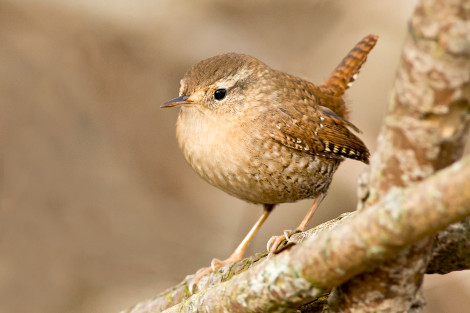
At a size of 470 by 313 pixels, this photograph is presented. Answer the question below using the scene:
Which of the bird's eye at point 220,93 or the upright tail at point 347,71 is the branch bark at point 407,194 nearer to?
the bird's eye at point 220,93

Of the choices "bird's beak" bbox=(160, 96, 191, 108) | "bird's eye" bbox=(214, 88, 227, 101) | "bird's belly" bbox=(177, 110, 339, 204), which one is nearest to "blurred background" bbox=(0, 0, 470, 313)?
"bird's belly" bbox=(177, 110, 339, 204)

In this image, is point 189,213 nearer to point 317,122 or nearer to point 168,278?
point 168,278

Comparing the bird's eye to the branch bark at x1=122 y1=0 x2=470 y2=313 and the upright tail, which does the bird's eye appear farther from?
the branch bark at x1=122 y1=0 x2=470 y2=313

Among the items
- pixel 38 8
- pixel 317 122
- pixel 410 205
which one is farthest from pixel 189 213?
pixel 410 205

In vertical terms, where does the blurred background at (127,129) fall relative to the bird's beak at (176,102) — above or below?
above

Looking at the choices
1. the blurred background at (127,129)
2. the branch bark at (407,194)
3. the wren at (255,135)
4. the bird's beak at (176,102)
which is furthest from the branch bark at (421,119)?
the blurred background at (127,129)

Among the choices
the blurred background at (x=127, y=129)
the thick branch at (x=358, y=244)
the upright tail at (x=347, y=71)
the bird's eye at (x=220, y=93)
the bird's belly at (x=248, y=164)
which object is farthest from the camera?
the blurred background at (x=127, y=129)
